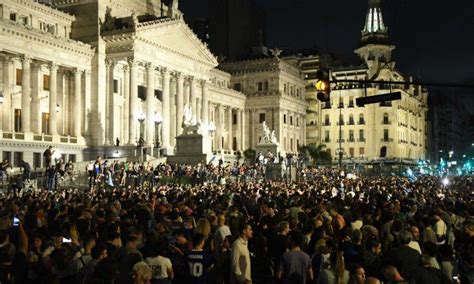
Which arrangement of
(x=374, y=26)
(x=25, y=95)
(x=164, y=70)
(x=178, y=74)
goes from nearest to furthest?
(x=25, y=95) → (x=164, y=70) → (x=178, y=74) → (x=374, y=26)

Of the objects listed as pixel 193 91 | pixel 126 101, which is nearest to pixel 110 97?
pixel 126 101

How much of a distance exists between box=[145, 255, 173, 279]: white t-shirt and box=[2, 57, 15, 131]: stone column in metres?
44.6

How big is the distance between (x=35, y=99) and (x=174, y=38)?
1876 centimetres

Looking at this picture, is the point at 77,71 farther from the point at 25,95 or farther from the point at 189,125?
the point at 189,125

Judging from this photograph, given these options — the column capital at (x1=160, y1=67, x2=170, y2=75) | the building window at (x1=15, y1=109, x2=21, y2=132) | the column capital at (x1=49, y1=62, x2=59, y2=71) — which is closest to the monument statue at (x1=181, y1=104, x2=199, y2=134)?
the column capital at (x1=160, y1=67, x2=170, y2=75)

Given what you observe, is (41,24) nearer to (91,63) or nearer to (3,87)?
(91,63)

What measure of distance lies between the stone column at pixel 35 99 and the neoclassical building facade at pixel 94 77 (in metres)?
0.09

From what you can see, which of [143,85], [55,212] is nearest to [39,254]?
[55,212]

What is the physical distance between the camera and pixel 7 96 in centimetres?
4988

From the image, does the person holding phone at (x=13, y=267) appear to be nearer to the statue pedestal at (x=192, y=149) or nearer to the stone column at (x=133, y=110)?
the statue pedestal at (x=192, y=149)

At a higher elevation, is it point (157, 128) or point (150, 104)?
point (150, 104)

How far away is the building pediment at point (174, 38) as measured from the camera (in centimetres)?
6034

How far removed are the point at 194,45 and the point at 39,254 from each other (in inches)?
2373

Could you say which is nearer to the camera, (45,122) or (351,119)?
(45,122)
